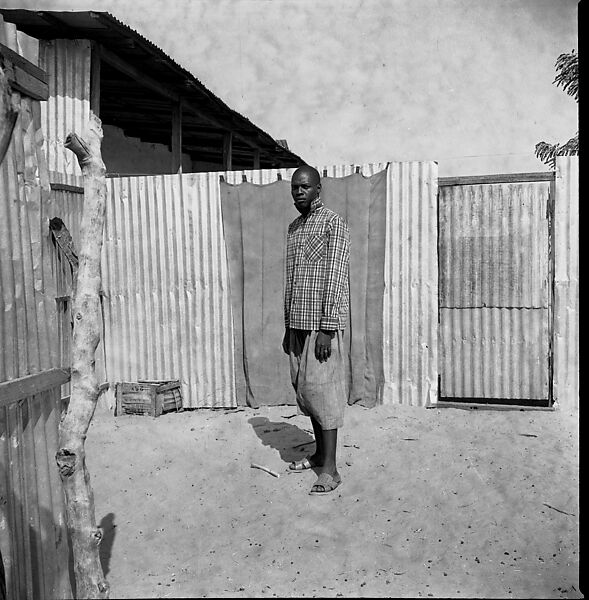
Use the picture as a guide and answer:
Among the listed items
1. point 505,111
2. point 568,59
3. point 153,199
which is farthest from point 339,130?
point 153,199

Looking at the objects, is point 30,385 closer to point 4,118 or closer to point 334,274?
point 4,118

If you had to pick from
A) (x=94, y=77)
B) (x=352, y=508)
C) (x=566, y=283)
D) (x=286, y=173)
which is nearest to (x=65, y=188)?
(x=94, y=77)

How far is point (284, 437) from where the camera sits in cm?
600

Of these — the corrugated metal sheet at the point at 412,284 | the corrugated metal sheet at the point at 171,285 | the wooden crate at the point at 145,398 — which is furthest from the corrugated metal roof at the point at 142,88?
the wooden crate at the point at 145,398

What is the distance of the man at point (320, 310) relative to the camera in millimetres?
4625

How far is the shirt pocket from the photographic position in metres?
4.70

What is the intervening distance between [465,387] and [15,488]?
463 centimetres

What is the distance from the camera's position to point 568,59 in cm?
1198

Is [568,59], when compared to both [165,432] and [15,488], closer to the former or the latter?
[165,432]

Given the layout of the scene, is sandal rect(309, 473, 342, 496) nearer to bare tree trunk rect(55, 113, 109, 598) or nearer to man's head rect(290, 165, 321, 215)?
man's head rect(290, 165, 321, 215)

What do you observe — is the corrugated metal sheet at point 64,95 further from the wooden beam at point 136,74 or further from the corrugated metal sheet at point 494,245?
the corrugated metal sheet at point 494,245

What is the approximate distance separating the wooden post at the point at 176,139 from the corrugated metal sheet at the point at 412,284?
12.6ft

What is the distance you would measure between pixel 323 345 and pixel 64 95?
4446 millimetres

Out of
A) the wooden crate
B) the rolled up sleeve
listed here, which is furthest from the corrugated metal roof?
the wooden crate
